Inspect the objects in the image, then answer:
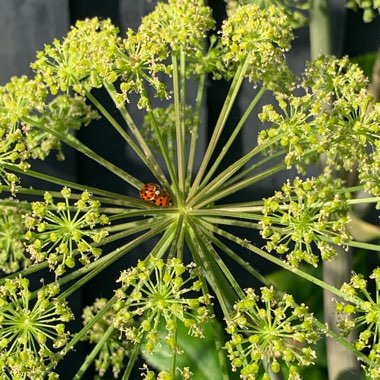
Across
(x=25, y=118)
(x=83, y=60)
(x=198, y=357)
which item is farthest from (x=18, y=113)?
(x=198, y=357)

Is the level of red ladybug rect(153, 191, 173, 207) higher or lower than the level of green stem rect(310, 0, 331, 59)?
lower

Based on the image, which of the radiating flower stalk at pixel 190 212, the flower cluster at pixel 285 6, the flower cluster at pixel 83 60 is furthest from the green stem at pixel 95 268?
the flower cluster at pixel 285 6

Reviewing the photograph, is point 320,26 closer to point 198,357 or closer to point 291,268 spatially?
point 291,268

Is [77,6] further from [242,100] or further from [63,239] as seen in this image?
[63,239]

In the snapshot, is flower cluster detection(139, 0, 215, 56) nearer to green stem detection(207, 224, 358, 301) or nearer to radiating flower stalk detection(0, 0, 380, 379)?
radiating flower stalk detection(0, 0, 380, 379)

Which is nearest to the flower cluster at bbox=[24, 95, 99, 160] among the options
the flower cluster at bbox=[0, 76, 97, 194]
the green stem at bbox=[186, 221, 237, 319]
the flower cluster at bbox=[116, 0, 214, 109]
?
the flower cluster at bbox=[0, 76, 97, 194]
